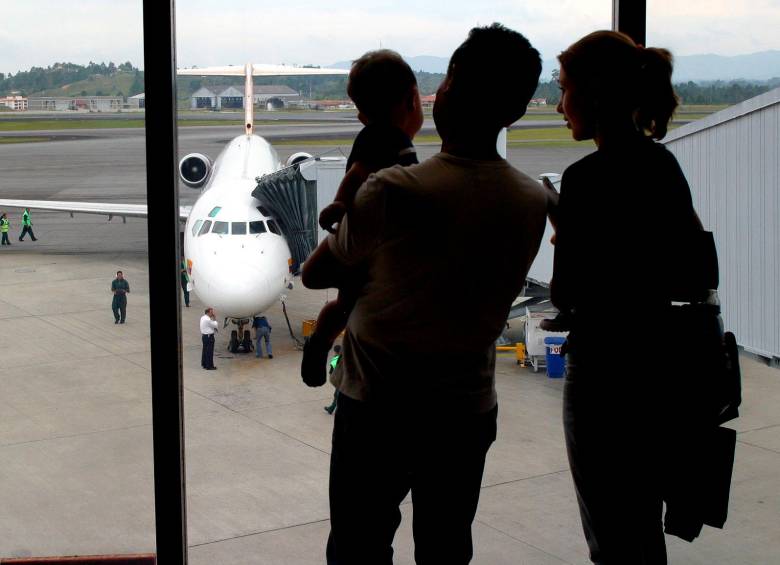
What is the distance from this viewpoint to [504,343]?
466 inches

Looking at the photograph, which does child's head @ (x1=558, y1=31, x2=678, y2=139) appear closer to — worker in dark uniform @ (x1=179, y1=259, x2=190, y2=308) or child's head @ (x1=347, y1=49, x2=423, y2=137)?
child's head @ (x1=347, y1=49, x2=423, y2=137)

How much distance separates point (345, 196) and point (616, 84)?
776mm

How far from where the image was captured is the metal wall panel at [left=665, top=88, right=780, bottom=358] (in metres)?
3.65

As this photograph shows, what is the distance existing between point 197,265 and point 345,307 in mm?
9188

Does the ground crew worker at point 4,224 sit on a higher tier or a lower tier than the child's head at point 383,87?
lower

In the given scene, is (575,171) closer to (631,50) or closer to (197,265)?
(631,50)

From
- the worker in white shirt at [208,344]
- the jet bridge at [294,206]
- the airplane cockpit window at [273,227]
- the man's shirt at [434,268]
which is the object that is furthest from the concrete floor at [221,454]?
the man's shirt at [434,268]

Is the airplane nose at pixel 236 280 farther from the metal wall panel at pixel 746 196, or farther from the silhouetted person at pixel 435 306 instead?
A: the silhouetted person at pixel 435 306

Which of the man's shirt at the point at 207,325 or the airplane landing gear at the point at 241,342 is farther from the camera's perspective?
the airplane landing gear at the point at 241,342

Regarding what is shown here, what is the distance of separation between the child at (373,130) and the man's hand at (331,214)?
0.07 m

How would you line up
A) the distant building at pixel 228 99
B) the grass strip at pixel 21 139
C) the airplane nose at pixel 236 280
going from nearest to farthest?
the grass strip at pixel 21 139 → the distant building at pixel 228 99 → the airplane nose at pixel 236 280

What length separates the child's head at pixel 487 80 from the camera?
6.30 feet

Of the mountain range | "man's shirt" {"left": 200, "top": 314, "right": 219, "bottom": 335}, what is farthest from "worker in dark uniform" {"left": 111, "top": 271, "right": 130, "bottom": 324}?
the mountain range

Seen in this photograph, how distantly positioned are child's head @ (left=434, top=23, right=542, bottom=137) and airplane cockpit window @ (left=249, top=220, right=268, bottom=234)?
9.30 meters
